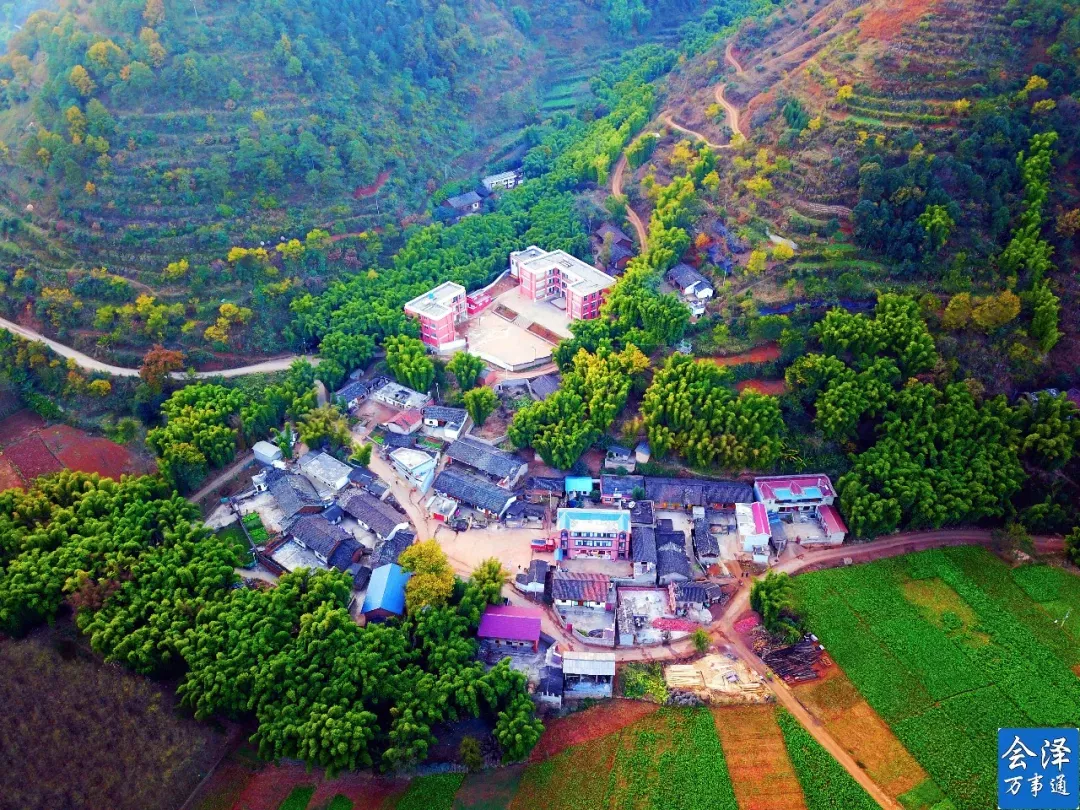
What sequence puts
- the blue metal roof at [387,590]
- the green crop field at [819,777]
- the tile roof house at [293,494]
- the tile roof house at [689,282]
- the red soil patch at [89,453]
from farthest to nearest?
1. the tile roof house at [689,282]
2. the red soil patch at [89,453]
3. the tile roof house at [293,494]
4. the blue metal roof at [387,590]
5. the green crop field at [819,777]

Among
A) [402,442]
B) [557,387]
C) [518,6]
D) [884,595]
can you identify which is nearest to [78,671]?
[402,442]

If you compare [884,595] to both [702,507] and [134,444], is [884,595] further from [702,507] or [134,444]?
[134,444]

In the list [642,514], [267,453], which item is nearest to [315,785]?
[267,453]

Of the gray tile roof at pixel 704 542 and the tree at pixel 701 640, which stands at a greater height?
the gray tile roof at pixel 704 542

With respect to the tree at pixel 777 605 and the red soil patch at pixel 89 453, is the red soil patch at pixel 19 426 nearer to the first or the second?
the red soil patch at pixel 89 453

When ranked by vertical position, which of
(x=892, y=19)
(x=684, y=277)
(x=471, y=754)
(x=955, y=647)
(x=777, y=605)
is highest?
(x=892, y=19)

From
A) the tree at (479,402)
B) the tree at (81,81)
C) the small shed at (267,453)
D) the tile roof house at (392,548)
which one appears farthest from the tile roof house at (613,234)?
the tree at (81,81)

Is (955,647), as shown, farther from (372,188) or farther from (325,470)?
(372,188)
